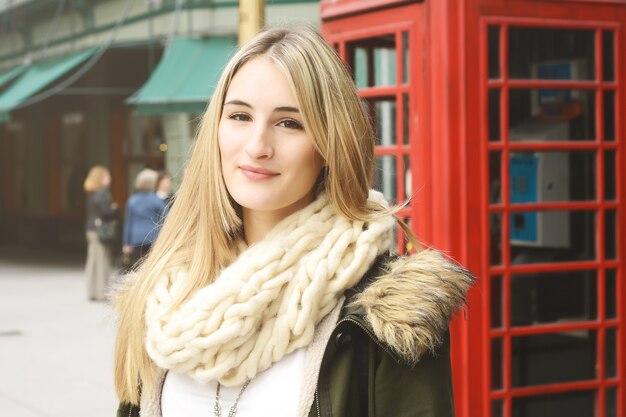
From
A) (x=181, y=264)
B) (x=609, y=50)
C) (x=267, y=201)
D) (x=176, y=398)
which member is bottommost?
(x=176, y=398)

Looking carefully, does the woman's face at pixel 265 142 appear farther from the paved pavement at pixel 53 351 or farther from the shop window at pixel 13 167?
the shop window at pixel 13 167

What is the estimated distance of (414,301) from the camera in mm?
1917

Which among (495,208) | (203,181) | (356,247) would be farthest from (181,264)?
(495,208)

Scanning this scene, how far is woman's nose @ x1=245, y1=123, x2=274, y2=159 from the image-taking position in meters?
1.91

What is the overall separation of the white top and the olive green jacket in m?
0.07

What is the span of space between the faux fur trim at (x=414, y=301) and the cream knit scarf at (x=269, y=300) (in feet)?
0.20

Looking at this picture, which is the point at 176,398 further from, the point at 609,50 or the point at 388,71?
the point at 388,71

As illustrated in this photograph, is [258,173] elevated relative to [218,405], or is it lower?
elevated

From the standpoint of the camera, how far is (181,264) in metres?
2.15

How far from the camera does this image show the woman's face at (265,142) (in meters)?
1.92

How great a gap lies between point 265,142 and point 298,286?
11.6 inches

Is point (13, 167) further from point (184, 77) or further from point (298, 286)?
point (298, 286)

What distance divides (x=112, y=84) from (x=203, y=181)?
50.4ft

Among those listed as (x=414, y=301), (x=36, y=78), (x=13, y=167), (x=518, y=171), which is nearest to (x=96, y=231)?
(x=36, y=78)
